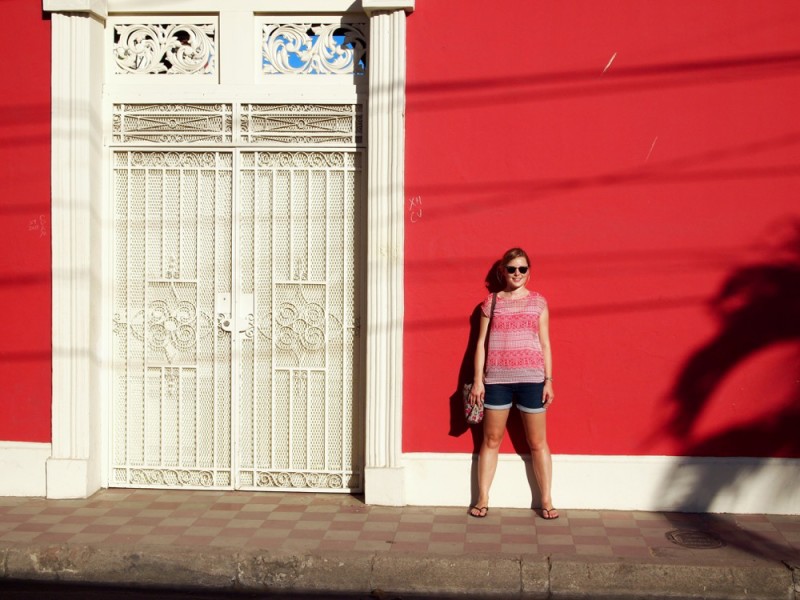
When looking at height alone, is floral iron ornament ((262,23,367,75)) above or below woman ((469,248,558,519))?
above

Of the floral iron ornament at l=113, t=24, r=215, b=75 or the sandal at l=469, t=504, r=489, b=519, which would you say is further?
the floral iron ornament at l=113, t=24, r=215, b=75

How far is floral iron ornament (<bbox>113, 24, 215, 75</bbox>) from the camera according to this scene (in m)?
7.29

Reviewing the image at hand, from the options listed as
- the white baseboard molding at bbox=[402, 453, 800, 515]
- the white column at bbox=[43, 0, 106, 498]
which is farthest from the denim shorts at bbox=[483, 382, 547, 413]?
the white column at bbox=[43, 0, 106, 498]

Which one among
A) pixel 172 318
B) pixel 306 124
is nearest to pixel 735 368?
pixel 306 124

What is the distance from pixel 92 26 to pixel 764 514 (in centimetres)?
554

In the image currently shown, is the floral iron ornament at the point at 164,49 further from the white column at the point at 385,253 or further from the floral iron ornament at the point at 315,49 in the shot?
the white column at the point at 385,253

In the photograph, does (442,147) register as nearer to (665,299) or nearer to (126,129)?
(665,299)

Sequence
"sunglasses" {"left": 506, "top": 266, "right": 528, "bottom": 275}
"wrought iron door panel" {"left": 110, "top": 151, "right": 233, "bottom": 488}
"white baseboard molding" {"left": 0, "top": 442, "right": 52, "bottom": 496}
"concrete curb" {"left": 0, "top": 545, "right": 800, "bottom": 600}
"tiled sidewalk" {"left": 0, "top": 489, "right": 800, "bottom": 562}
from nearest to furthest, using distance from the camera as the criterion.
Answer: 1. "concrete curb" {"left": 0, "top": 545, "right": 800, "bottom": 600}
2. "tiled sidewalk" {"left": 0, "top": 489, "right": 800, "bottom": 562}
3. "sunglasses" {"left": 506, "top": 266, "right": 528, "bottom": 275}
4. "white baseboard molding" {"left": 0, "top": 442, "right": 52, "bottom": 496}
5. "wrought iron door panel" {"left": 110, "top": 151, "right": 233, "bottom": 488}

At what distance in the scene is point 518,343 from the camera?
22.0 ft

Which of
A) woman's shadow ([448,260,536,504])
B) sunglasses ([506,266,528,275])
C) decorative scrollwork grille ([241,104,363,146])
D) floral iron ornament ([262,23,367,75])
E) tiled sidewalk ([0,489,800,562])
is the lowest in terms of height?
tiled sidewalk ([0,489,800,562])

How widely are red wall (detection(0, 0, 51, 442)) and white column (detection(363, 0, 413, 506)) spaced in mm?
2226

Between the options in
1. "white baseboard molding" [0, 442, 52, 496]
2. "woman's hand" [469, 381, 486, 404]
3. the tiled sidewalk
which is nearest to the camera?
the tiled sidewalk

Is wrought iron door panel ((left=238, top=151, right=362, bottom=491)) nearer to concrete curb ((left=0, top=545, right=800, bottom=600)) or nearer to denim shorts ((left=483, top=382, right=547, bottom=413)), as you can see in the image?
denim shorts ((left=483, top=382, right=547, bottom=413))

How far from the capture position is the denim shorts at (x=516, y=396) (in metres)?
6.72
